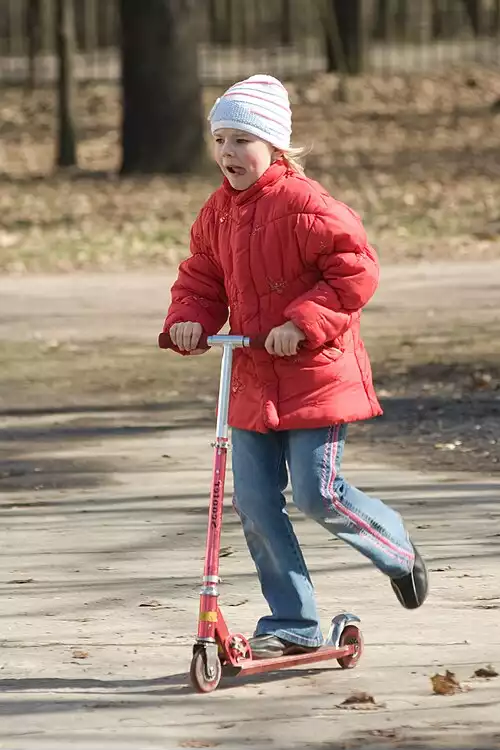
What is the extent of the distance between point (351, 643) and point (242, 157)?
54.9 inches

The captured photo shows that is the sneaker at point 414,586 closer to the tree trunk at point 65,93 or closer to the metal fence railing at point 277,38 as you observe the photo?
the tree trunk at point 65,93

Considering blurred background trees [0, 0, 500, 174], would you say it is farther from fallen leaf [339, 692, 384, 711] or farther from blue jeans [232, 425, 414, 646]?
fallen leaf [339, 692, 384, 711]

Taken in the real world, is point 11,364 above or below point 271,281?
below

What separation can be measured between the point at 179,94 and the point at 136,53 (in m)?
0.68

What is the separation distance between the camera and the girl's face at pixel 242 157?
5629 millimetres

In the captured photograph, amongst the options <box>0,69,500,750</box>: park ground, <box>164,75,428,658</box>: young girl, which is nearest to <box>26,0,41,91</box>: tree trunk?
<box>0,69,500,750</box>: park ground

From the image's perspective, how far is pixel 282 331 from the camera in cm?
546

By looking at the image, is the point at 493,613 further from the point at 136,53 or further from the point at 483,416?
the point at 136,53

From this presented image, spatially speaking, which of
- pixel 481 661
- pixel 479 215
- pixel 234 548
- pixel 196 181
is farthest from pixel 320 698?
pixel 196 181

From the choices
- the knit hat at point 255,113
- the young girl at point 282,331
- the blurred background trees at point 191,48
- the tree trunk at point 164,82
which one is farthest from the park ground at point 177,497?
the blurred background trees at point 191,48

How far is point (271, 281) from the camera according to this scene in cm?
563

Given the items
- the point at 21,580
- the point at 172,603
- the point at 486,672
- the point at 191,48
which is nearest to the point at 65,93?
the point at 191,48

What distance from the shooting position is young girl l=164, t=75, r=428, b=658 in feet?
18.3

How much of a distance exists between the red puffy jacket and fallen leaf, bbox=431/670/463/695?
735mm
